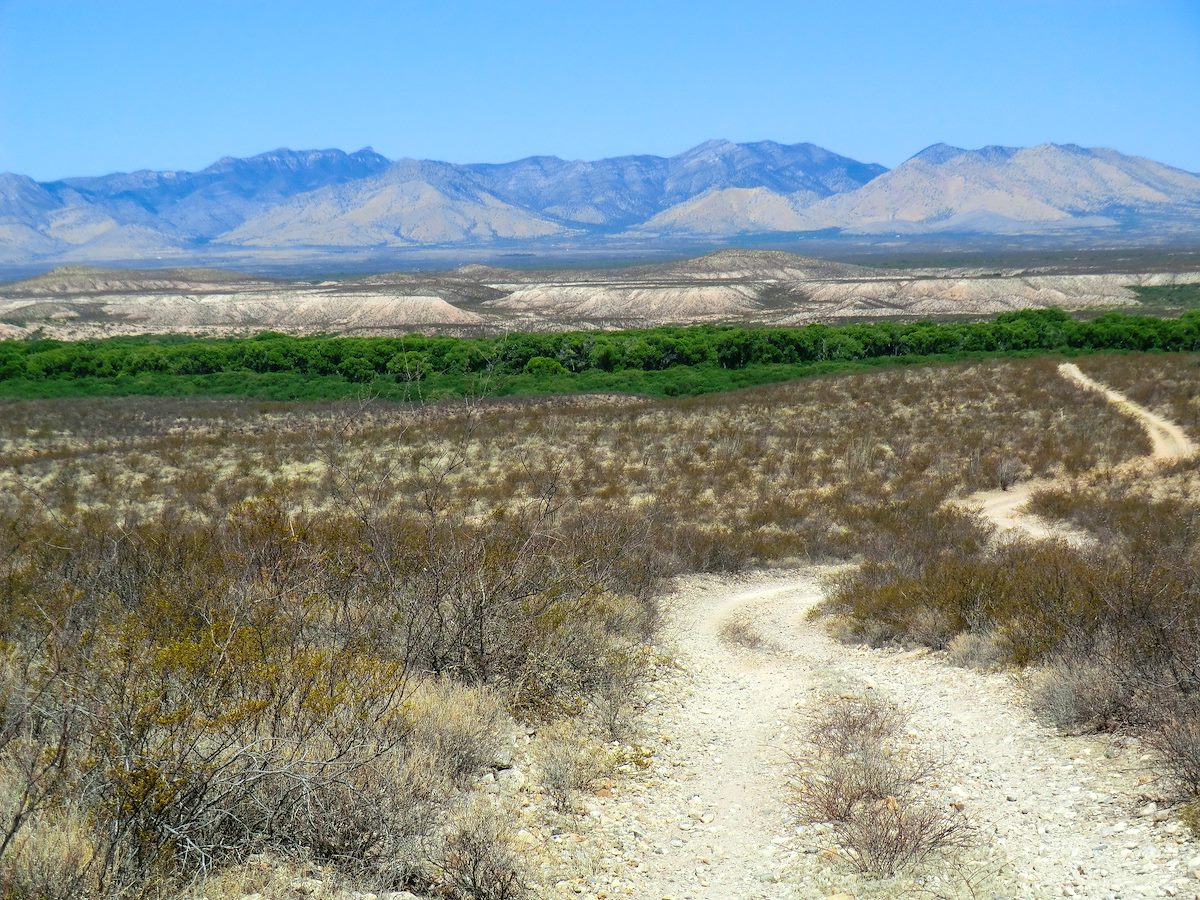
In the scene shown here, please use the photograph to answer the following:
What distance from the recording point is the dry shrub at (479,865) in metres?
4.62

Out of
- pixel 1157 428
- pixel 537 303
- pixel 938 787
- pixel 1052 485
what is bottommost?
pixel 1052 485

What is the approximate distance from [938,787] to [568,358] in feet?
166

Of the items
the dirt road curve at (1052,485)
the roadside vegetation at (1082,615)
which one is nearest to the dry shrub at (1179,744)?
the roadside vegetation at (1082,615)

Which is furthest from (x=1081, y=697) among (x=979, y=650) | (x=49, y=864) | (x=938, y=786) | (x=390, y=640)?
(x=49, y=864)

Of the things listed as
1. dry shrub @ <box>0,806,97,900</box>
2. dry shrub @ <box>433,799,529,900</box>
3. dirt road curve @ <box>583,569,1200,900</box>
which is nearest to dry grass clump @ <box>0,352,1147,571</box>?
dirt road curve @ <box>583,569,1200,900</box>

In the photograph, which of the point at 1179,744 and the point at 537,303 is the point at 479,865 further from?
the point at 537,303

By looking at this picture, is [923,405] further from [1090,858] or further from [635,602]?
[1090,858]

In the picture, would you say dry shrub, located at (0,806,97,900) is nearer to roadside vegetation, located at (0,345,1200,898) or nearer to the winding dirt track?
roadside vegetation, located at (0,345,1200,898)

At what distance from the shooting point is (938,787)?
597cm

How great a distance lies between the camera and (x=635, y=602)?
10.5 meters

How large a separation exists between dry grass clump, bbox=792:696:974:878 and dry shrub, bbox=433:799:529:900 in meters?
1.88

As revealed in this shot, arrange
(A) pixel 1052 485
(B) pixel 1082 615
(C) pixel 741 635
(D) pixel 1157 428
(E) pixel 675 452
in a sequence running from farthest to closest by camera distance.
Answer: (E) pixel 675 452, (D) pixel 1157 428, (A) pixel 1052 485, (C) pixel 741 635, (B) pixel 1082 615

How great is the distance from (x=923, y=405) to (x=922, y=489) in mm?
11470

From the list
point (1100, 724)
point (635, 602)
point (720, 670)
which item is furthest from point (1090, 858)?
point (635, 602)
